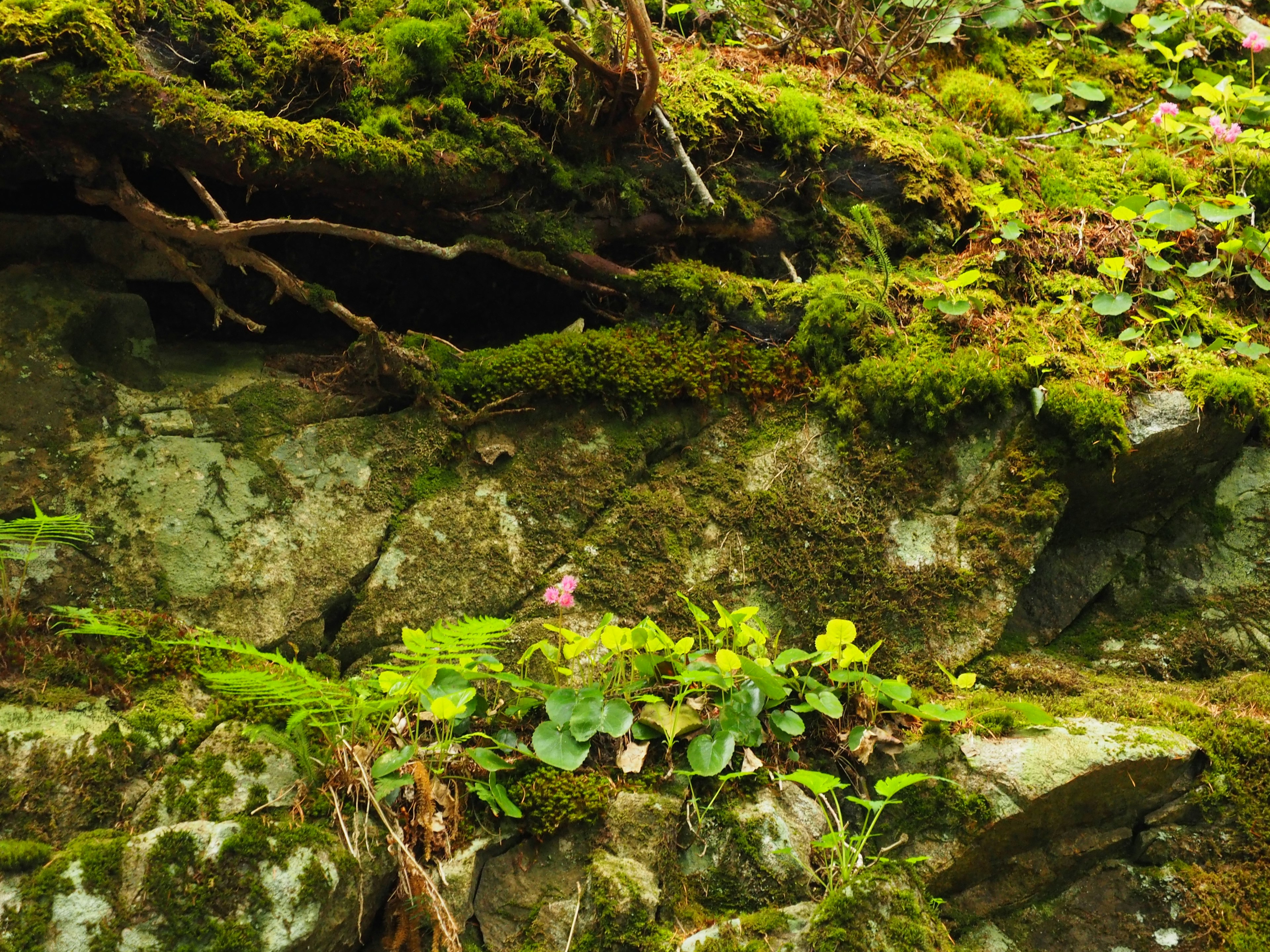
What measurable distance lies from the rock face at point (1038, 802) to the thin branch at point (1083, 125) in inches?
162

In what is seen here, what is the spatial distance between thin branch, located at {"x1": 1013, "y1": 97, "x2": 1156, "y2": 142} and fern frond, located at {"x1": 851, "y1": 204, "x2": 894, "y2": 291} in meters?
1.65

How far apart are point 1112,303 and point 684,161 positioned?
2.43 m

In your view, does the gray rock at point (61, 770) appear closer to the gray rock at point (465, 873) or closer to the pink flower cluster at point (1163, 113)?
the gray rock at point (465, 873)

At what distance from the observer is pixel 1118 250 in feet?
17.0

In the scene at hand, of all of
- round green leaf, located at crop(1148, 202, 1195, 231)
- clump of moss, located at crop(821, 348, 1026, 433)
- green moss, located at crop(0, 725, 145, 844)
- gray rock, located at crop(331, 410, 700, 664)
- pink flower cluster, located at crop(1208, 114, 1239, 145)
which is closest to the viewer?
green moss, located at crop(0, 725, 145, 844)

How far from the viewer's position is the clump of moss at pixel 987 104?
20.1ft

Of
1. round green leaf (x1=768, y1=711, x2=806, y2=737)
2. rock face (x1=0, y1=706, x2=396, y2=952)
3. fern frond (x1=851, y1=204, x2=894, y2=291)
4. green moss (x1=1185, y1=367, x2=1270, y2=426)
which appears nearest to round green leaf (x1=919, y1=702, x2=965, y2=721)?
round green leaf (x1=768, y1=711, x2=806, y2=737)

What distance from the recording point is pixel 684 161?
4.83m

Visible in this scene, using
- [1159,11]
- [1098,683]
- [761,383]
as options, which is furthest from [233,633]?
[1159,11]

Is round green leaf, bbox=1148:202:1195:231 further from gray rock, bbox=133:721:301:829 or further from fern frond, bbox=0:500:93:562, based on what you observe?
fern frond, bbox=0:500:93:562

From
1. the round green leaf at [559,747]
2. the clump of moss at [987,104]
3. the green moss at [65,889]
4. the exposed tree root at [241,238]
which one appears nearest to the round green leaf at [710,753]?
the round green leaf at [559,747]

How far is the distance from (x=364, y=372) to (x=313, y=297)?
408 millimetres

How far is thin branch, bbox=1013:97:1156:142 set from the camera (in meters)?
5.99

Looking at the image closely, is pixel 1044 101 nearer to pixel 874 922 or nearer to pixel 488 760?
pixel 874 922
